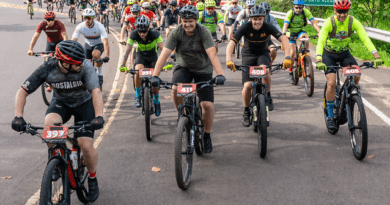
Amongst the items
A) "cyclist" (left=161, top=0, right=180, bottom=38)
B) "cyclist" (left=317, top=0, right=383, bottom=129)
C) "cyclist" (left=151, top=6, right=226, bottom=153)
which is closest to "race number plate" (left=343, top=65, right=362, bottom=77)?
"cyclist" (left=317, top=0, right=383, bottom=129)

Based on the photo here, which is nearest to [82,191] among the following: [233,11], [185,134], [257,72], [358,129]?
[185,134]

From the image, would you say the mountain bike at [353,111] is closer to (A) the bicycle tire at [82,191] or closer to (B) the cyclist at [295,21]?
(A) the bicycle tire at [82,191]

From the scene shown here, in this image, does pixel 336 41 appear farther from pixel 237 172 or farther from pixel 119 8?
pixel 119 8

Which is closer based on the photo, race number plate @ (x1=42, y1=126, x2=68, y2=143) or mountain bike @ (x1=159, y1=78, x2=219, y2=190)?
race number plate @ (x1=42, y1=126, x2=68, y2=143)

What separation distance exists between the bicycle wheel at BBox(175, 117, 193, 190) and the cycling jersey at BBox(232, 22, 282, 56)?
8.00 ft

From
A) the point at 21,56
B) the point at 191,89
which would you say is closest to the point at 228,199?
the point at 191,89

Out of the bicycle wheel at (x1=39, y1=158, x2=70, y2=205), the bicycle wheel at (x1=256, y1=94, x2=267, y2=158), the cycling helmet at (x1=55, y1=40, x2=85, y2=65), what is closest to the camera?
the bicycle wheel at (x1=39, y1=158, x2=70, y2=205)

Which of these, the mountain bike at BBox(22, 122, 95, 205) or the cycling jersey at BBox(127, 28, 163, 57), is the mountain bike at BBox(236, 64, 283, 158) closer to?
the cycling jersey at BBox(127, 28, 163, 57)

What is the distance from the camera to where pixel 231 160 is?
6.43 m

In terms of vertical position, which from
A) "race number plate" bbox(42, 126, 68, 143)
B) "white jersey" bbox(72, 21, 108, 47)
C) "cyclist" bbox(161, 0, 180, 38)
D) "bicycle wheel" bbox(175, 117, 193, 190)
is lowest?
"bicycle wheel" bbox(175, 117, 193, 190)

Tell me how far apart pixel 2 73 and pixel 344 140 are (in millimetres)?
10745

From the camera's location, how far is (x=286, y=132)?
25.3 feet

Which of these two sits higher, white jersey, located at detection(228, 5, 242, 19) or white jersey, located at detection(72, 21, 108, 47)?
white jersey, located at detection(228, 5, 242, 19)

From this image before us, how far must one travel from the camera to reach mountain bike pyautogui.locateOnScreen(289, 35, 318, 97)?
33.2ft
